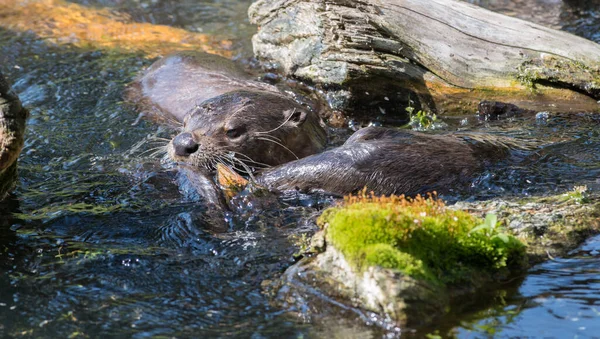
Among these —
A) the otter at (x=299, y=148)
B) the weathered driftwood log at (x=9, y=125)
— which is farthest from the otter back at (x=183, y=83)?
the weathered driftwood log at (x=9, y=125)

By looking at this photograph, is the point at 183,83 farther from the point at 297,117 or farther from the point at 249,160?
the point at 249,160

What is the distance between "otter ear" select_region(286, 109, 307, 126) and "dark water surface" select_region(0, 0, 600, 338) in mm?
1243

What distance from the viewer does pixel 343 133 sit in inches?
292

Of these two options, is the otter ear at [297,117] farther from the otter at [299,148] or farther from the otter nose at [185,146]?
the otter nose at [185,146]

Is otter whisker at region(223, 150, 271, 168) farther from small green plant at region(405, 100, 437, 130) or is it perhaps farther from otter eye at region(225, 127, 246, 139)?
small green plant at region(405, 100, 437, 130)

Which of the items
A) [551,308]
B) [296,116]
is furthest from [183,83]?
[551,308]

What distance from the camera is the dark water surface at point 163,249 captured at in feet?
12.0

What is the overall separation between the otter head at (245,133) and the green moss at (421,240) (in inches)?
88.3

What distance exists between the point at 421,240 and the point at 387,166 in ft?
5.21

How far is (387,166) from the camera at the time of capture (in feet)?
17.5

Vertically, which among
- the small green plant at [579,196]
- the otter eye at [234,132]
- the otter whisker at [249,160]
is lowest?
the otter whisker at [249,160]

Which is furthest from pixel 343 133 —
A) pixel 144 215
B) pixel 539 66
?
pixel 144 215

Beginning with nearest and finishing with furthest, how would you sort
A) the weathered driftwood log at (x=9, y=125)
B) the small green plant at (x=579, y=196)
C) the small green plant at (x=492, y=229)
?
the small green plant at (x=492, y=229)
the weathered driftwood log at (x=9, y=125)
the small green plant at (x=579, y=196)

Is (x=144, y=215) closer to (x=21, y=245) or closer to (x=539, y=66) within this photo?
(x=21, y=245)
